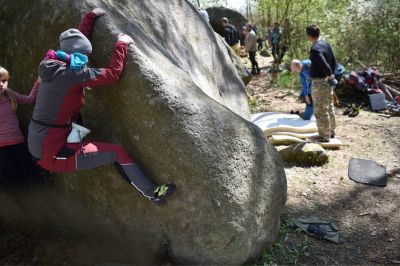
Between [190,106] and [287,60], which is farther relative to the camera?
[287,60]

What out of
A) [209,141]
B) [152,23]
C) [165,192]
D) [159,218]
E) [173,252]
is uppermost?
[152,23]

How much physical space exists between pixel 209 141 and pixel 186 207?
641 millimetres

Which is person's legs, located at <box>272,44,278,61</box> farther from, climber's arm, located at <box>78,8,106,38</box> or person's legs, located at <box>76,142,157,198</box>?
person's legs, located at <box>76,142,157,198</box>

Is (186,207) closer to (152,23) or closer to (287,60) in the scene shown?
(152,23)

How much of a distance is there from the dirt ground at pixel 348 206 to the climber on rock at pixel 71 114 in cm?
173

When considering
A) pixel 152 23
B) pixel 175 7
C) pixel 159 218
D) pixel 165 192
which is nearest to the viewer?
pixel 165 192

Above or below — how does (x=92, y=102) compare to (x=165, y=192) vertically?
above

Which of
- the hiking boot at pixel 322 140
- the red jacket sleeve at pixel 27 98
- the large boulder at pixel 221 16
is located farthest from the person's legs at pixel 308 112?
the large boulder at pixel 221 16

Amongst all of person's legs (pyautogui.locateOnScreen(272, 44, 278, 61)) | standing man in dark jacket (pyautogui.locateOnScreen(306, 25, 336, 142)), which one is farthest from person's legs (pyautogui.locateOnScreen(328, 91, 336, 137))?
person's legs (pyautogui.locateOnScreen(272, 44, 278, 61))

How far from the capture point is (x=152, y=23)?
532 centimetres

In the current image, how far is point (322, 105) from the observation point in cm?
732

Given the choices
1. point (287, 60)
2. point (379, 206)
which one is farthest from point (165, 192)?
point (287, 60)

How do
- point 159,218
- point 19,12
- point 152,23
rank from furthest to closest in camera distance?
point 152,23, point 19,12, point 159,218

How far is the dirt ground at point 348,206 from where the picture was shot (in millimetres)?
4453
